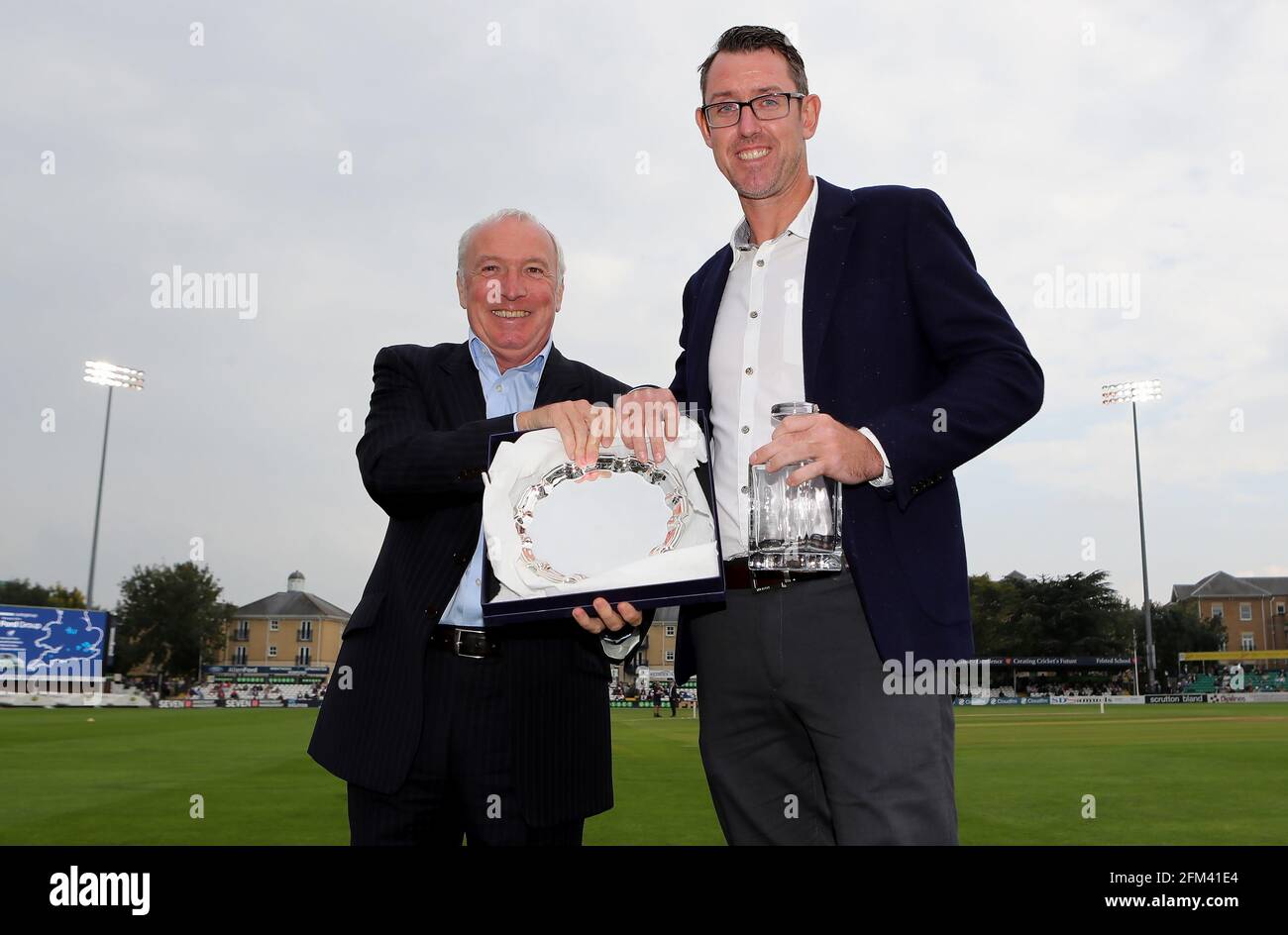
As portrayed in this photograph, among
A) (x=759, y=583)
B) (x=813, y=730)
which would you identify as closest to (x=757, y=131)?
(x=759, y=583)

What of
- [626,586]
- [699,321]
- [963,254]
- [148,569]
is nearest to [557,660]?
[626,586]

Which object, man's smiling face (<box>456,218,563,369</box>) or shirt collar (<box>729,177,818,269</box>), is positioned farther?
man's smiling face (<box>456,218,563,369</box>)

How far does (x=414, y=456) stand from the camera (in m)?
2.97

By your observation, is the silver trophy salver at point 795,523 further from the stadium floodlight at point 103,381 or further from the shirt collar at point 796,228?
the stadium floodlight at point 103,381

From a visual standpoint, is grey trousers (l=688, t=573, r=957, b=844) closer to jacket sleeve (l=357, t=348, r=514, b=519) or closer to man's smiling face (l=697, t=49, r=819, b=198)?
jacket sleeve (l=357, t=348, r=514, b=519)

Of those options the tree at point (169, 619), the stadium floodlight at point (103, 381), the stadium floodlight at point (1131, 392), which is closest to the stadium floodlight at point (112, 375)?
the stadium floodlight at point (103, 381)

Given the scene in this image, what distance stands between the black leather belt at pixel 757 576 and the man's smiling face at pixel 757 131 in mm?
1057

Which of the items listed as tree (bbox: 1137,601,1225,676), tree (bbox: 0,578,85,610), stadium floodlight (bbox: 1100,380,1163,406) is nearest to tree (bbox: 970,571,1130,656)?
tree (bbox: 1137,601,1225,676)

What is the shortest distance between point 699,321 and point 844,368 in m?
0.58

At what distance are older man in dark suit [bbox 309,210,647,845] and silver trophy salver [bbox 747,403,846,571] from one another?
1.97 ft

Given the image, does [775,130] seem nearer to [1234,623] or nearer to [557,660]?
[557,660]

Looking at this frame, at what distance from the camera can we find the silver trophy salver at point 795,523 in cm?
246

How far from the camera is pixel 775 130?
2734 mm

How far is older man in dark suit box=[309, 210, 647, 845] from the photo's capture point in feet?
10.0
